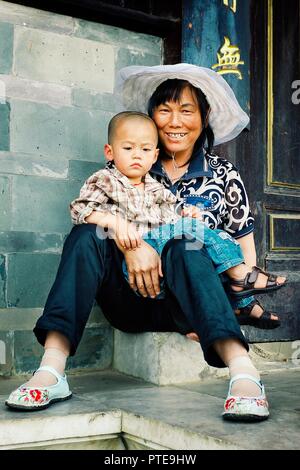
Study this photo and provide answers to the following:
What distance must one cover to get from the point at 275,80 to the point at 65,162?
55.4 inches

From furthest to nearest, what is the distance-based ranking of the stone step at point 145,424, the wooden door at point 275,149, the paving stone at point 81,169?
the wooden door at point 275,149 → the paving stone at point 81,169 → the stone step at point 145,424

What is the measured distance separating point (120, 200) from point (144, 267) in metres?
0.34

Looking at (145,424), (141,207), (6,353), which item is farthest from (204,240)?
(6,353)

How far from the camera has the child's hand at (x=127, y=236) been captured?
2.47 m

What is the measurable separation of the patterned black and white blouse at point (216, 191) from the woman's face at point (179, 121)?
0.10 m

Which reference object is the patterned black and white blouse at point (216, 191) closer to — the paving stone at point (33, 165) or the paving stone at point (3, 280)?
the paving stone at point (33, 165)

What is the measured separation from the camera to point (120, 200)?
2646 mm

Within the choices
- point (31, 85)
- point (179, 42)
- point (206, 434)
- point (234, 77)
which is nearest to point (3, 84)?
point (31, 85)

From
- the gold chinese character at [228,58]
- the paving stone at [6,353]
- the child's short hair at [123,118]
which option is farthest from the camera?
the gold chinese character at [228,58]

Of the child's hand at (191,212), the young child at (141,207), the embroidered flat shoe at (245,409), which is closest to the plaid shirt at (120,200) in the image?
the young child at (141,207)

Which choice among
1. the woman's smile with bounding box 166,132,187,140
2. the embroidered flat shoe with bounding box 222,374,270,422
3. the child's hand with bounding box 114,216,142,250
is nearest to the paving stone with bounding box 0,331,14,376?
the child's hand with bounding box 114,216,142,250

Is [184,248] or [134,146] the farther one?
[134,146]

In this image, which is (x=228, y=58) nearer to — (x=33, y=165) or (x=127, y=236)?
(x=33, y=165)

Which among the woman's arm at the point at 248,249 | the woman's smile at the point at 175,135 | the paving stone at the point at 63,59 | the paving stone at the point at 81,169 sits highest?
the paving stone at the point at 63,59
